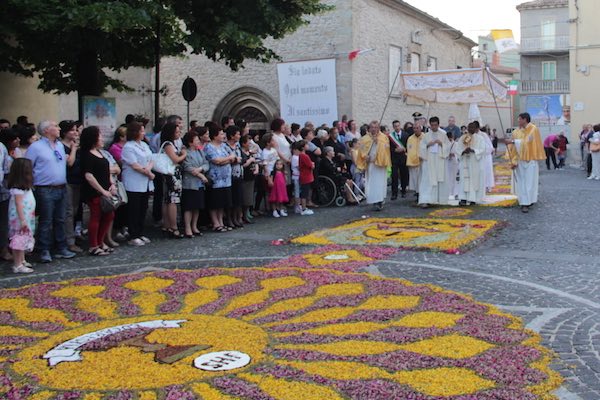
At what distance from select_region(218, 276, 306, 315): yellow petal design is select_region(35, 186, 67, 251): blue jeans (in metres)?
3.37

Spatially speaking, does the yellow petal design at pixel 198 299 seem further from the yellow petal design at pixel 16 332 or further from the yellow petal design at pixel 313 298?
the yellow petal design at pixel 16 332

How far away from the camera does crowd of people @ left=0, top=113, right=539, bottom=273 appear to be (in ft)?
29.0

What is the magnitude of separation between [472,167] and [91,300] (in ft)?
31.7

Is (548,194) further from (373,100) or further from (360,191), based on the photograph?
(373,100)

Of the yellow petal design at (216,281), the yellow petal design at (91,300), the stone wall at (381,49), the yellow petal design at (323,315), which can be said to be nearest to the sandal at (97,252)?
A: the yellow petal design at (91,300)

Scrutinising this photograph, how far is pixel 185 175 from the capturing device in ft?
35.3

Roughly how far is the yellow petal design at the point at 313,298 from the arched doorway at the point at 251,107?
17707mm

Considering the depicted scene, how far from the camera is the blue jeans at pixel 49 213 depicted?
28.9ft

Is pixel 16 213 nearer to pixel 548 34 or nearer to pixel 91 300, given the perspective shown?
pixel 91 300

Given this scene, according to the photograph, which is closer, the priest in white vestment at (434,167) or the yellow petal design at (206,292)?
the yellow petal design at (206,292)

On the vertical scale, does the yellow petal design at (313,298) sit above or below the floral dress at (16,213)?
below

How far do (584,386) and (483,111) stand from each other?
1711 inches

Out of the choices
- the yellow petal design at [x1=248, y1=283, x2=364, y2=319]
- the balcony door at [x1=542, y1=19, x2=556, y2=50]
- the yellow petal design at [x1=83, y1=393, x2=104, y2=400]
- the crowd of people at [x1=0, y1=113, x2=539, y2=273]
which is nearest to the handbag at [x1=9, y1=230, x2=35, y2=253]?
the crowd of people at [x1=0, y1=113, x2=539, y2=273]

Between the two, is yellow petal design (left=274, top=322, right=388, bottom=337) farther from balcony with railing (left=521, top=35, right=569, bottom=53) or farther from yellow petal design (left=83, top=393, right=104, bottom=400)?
balcony with railing (left=521, top=35, right=569, bottom=53)
